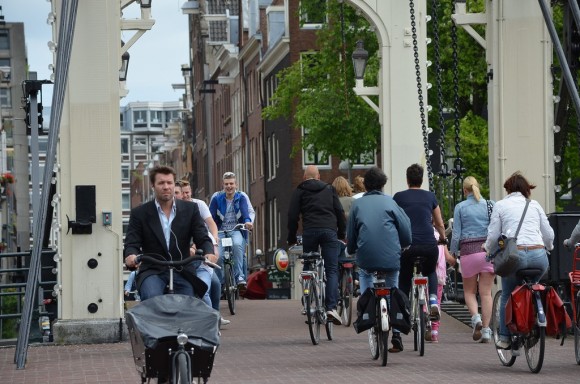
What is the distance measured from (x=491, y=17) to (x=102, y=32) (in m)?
4.50

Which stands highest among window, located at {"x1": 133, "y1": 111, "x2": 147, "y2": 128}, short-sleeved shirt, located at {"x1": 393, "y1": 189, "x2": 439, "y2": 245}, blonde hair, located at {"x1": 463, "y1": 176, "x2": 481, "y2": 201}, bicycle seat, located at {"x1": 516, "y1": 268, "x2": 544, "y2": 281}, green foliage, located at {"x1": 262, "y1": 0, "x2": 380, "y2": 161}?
window, located at {"x1": 133, "y1": 111, "x2": 147, "y2": 128}

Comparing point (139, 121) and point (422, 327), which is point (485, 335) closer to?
point (422, 327)

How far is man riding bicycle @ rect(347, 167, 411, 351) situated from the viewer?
14508 mm

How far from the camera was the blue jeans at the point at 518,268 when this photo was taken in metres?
13.6

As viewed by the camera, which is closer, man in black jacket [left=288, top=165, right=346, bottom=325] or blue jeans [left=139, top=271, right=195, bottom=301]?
blue jeans [left=139, top=271, right=195, bottom=301]

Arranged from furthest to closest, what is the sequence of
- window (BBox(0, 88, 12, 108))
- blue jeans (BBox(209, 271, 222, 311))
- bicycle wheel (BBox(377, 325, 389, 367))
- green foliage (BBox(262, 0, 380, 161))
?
window (BBox(0, 88, 12, 108)), green foliage (BBox(262, 0, 380, 161)), blue jeans (BBox(209, 271, 222, 311)), bicycle wheel (BBox(377, 325, 389, 367))

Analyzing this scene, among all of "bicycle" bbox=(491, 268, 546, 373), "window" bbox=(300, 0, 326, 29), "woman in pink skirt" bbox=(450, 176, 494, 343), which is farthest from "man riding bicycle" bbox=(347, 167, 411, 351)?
"window" bbox=(300, 0, 326, 29)

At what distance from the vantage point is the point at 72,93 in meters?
17.6

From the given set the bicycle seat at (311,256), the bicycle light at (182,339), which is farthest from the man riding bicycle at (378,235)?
the bicycle light at (182,339)

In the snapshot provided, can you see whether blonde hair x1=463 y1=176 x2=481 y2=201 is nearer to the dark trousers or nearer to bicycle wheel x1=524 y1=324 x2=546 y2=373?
the dark trousers

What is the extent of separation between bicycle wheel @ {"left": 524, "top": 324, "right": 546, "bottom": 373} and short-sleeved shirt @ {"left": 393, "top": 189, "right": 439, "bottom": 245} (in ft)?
7.43

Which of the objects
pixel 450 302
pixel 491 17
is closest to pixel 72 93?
pixel 491 17

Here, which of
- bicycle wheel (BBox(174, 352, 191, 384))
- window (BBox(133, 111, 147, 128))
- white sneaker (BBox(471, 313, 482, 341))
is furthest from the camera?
window (BBox(133, 111, 147, 128))

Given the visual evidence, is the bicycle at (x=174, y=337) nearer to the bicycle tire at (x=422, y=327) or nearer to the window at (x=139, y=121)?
the bicycle tire at (x=422, y=327)
